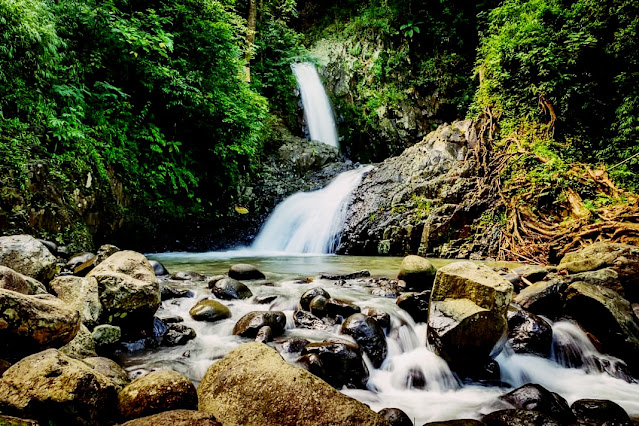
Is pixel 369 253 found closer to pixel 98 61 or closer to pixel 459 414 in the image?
pixel 459 414

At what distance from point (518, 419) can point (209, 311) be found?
3390 mm

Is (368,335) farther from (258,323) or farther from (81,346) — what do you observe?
(81,346)

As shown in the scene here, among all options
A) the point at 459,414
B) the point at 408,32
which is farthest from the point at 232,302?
the point at 408,32

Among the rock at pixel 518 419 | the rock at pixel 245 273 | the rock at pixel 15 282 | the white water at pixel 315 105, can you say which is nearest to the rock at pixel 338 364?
the rock at pixel 518 419

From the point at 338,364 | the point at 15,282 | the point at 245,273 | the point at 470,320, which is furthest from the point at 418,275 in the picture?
the point at 15,282

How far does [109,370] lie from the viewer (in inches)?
109

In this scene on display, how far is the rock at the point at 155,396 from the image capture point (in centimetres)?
229

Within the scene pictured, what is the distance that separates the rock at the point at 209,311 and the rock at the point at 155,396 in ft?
6.34

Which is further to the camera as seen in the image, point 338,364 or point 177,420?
point 338,364

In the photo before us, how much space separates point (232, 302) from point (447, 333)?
114 inches

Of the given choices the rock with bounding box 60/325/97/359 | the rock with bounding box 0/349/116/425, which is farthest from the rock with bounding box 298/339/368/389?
the rock with bounding box 60/325/97/359

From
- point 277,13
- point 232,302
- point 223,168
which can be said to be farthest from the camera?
point 277,13

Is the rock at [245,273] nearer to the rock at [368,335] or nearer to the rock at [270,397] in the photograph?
the rock at [368,335]

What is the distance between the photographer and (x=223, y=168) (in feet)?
36.5
